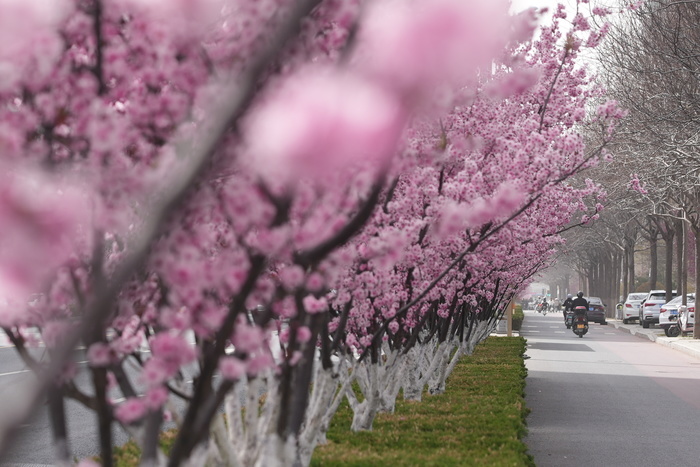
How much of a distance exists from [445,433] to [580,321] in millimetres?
29600

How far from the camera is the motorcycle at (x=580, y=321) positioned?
37906 millimetres

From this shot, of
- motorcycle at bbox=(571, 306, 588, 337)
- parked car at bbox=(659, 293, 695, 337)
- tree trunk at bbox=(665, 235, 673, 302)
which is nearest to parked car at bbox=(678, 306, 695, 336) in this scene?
parked car at bbox=(659, 293, 695, 337)

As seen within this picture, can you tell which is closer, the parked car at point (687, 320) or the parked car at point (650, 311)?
the parked car at point (687, 320)

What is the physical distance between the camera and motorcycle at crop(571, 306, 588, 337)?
3791cm

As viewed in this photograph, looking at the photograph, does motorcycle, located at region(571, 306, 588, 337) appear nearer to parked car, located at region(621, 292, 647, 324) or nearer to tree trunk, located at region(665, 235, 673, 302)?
tree trunk, located at region(665, 235, 673, 302)

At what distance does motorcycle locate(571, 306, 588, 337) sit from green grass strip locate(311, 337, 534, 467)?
23.7 metres

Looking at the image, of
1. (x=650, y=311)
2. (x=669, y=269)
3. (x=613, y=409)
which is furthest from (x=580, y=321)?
(x=613, y=409)

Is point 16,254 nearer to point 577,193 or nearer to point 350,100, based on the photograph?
point 350,100

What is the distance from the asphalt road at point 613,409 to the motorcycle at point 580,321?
410 inches

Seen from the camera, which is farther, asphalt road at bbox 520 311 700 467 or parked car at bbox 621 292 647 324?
parked car at bbox 621 292 647 324

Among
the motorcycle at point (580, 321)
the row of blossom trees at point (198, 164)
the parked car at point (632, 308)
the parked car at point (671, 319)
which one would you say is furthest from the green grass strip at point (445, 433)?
the parked car at point (632, 308)

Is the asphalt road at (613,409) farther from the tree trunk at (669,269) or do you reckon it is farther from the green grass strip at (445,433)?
the tree trunk at (669,269)

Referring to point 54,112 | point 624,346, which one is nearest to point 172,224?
point 54,112

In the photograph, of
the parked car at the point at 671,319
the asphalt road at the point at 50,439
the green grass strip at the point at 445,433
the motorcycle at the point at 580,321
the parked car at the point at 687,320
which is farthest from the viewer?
the motorcycle at the point at 580,321
